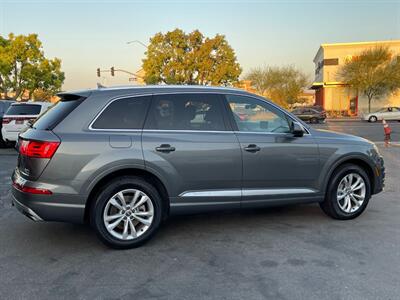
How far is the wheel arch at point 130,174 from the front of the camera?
3955 millimetres

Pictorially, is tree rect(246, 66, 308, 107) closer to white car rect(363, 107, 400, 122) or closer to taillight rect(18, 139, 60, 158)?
white car rect(363, 107, 400, 122)

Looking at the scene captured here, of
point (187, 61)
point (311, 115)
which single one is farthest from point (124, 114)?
point (187, 61)

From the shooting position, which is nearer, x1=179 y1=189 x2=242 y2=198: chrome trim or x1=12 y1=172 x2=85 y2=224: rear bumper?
x1=12 y1=172 x2=85 y2=224: rear bumper

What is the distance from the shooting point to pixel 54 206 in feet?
12.5

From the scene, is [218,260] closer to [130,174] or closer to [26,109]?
[130,174]

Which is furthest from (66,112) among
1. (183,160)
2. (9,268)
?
(9,268)

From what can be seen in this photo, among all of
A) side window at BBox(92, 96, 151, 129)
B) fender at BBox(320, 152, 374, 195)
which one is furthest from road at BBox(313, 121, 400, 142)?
side window at BBox(92, 96, 151, 129)

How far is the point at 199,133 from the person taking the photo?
427 centimetres

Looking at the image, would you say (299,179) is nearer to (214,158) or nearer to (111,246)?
(214,158)

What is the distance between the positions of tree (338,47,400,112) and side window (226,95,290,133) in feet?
132

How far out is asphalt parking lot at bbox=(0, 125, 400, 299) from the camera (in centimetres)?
318

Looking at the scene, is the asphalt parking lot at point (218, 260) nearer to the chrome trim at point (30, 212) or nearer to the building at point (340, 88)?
the chrome trim at point (30, 212)

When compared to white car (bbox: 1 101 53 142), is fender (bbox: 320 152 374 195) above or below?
below

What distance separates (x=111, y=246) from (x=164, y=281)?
3.13 ft
